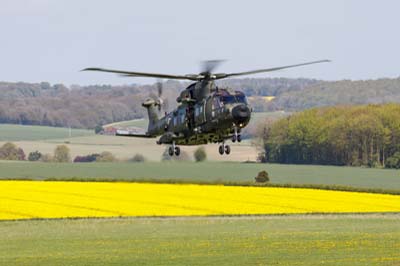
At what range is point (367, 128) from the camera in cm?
11900

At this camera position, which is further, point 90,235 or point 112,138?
point 112,138

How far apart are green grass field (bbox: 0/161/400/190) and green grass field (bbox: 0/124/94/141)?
1363 inches

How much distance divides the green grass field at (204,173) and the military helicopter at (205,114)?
36.4 metres

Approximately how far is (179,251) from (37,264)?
6.93 meters

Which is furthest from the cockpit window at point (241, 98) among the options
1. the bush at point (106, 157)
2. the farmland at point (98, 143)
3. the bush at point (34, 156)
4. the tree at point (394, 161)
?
the bush at point (34, 156)

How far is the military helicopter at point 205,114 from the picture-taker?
4328cm

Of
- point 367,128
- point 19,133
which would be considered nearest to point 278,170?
point 367,128

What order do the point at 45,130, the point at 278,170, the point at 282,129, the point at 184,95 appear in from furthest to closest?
the point at 45,130 → the point at 282,129 → the point at 278,170 → the point at 184,95

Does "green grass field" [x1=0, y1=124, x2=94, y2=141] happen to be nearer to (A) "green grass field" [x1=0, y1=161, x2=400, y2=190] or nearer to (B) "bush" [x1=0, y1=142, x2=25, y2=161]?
(B) "bush" [x1=0, y1=142, x2=25, y2=161]

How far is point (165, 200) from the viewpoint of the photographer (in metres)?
69.1

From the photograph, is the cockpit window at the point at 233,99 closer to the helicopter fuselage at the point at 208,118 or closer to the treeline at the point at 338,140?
the helicopter fuselage at the point at 208,118

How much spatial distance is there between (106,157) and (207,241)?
6520cm

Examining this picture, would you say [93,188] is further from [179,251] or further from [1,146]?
[1,146]

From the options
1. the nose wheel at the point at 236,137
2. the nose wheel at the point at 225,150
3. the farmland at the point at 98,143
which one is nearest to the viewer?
the nose wheel at the point at 225,150
